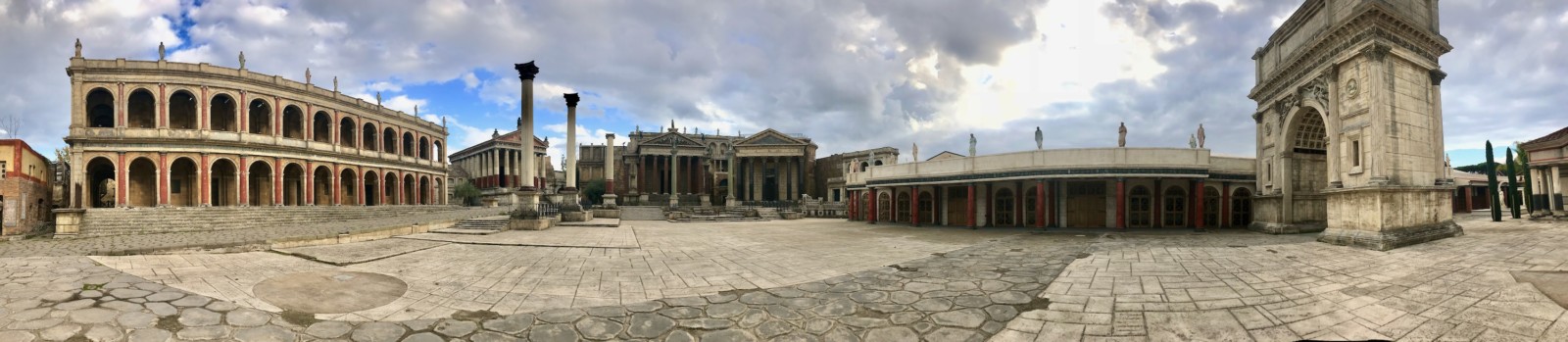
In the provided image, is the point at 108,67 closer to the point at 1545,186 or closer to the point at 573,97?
the point at 573,97

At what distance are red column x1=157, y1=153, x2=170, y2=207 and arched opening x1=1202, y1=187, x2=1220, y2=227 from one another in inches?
1782

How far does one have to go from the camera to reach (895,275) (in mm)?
8891

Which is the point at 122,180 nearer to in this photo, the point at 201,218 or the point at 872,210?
the point at 201,218

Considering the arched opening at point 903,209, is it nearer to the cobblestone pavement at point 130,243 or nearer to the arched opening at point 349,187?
the cobblestone pavement at point 130,243

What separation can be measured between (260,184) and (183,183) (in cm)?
300

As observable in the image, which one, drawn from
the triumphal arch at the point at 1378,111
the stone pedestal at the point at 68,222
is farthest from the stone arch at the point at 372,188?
the triumphal arch at the point at 1378,111

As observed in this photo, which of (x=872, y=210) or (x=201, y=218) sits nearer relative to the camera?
(x=201, y=218)

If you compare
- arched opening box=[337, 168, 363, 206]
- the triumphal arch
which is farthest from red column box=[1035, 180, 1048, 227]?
arched opening box=[337, 168, 363, 206]

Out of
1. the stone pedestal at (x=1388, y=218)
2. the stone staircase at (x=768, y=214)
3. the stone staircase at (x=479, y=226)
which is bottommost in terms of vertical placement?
the stone staircase at (x=768, y=214)

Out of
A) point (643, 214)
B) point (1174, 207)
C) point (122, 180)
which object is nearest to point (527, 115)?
point (643, 214)

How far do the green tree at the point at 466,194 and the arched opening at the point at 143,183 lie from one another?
22699 millimetres

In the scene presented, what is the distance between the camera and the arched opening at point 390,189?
3897cm

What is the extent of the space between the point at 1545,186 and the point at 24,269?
41849mm

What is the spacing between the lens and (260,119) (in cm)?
3262
